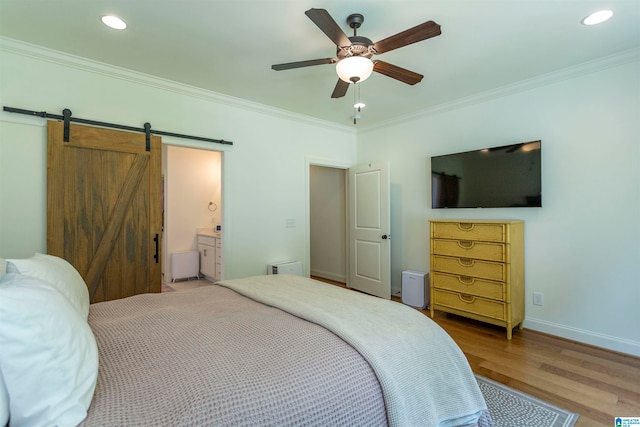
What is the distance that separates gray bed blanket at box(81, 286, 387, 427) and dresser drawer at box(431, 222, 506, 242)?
235 cm

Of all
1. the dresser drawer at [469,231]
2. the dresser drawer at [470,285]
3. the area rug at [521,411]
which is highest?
the dresser drawer at [469,231]

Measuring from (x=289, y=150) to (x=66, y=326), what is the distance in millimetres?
3416

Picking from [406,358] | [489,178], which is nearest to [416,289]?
[489,178]

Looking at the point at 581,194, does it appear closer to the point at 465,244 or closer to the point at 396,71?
the point at 465,244

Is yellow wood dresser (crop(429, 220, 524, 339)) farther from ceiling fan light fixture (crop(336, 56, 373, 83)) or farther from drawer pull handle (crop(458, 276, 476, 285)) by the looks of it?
ceiling fan light fixture (crop(336, 56, 373, 83))

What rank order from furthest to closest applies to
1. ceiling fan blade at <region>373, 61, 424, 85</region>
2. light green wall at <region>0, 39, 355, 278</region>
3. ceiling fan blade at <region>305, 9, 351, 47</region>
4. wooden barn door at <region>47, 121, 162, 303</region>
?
wooden barn door at <region>47, 121, 162, 303</region>
light green wall at <region>0, 39, 355, 278</region>
ceiling fan blade at <region>373, 61, 424, 85</region>
ceiling fan blade at <region>305, 9, 351, 47</region>

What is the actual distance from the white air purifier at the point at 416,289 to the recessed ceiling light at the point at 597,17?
2.80m

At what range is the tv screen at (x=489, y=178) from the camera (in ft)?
9.96

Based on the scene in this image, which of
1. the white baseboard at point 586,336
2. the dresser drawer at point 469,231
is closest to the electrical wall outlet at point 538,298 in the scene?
the white baseboard at point 586,336

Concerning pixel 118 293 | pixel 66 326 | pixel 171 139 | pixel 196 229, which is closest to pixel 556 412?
pixel 66 326

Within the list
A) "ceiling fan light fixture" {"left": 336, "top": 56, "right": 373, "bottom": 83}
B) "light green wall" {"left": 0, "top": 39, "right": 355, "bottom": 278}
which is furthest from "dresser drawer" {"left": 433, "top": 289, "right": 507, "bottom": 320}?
"ceiling fan light fixture" {"left": 336, "top": 56, "right": 373, "bottom": 83}

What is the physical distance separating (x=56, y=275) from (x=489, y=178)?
146 inches

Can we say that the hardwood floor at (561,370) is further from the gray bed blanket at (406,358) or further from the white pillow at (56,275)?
the white pillow at (56,275)

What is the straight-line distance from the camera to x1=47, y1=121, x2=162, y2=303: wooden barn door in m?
2.54
